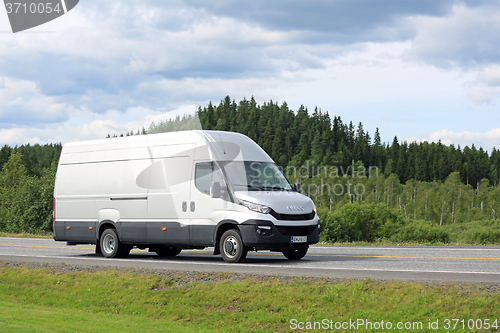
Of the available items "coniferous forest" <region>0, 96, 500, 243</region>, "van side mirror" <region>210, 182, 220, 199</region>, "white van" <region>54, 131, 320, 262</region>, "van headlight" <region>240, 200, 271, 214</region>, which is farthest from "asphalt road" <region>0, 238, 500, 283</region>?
"coniferous forest" <region>0, 96, 500, 243</region>

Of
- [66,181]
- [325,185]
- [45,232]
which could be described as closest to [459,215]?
[325,185]

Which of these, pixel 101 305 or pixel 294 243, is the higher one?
pixel 294 243

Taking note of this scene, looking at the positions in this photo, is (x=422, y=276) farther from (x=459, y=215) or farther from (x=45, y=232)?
(x=459, y=215)

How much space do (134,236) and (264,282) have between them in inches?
250

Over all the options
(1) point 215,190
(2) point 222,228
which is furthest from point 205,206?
(2) point 222,228

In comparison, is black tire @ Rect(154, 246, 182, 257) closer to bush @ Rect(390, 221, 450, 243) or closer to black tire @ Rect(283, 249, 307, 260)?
black tire @ Rect(283, 249, 307, 260)

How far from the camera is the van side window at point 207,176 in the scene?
47.2 feet

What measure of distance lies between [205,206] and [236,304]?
450cm

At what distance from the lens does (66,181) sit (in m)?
18.5

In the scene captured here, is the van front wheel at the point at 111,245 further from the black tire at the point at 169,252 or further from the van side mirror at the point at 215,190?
the van side mirror at the point at 215,190

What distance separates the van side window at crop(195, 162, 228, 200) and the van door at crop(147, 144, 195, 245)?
313 mm

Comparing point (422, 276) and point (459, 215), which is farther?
point (459, 215)

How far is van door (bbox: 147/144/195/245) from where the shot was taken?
15.1 metres

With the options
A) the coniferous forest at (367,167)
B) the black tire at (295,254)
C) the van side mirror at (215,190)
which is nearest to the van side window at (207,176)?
the van side mirror at (215,190)
